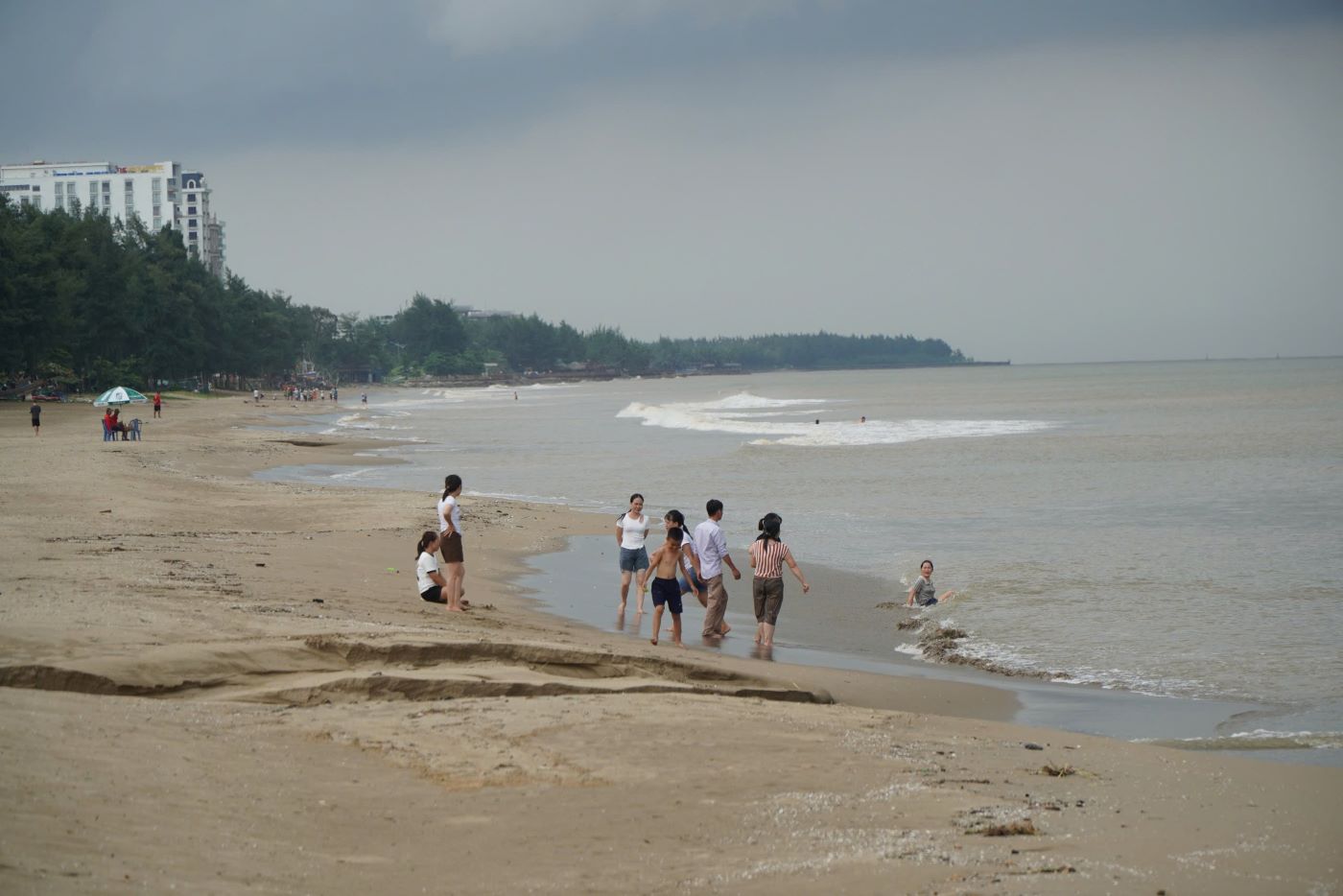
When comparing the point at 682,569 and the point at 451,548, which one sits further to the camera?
the point at 682,569

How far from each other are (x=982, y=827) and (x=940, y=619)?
830 cm

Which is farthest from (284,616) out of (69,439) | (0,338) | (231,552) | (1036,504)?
(0,338)

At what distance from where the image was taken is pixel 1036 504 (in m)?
26.0

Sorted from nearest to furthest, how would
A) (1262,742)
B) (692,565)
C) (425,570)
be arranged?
(1262,742)
(425,570)
(692,565)

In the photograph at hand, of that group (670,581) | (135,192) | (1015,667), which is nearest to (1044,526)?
(1015,667)

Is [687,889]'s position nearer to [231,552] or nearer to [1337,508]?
[231,552]

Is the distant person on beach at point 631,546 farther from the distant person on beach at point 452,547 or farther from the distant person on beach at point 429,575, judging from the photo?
the distant person on beach at point 429,575

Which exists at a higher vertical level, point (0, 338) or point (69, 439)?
point (0, 338)

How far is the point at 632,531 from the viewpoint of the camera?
13.9 meters

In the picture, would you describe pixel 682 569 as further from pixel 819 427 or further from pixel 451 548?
pixel 819 427

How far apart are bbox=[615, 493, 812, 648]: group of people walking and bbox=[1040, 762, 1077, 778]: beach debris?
4702 millimetres

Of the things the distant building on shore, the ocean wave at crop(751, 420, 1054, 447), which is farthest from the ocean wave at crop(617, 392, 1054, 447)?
the distant building on shore

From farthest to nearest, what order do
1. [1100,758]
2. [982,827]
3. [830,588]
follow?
[830,588] → [1100,758] → [982,827]

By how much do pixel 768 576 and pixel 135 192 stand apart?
630 ft
